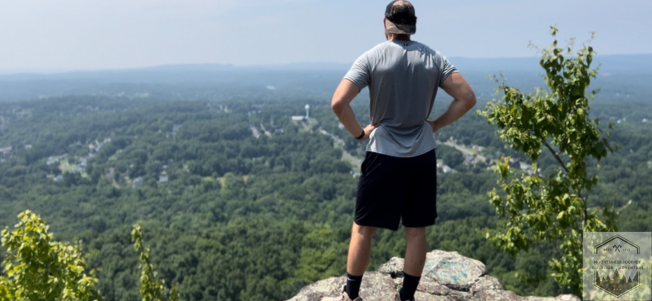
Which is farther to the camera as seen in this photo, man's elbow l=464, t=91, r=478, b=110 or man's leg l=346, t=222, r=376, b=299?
man's leg l=346, t=222, r=376, b=299

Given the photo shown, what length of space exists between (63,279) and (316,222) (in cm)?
8140

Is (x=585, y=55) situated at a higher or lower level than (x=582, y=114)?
higher

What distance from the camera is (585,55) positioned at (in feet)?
21.0

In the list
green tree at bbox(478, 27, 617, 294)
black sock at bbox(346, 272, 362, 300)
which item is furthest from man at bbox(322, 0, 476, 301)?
green tree at bbox(478, 27, 617, 294)

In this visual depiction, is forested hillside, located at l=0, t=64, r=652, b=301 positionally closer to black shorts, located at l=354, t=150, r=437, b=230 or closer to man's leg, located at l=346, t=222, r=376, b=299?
black shorts, located at l=354, t=150, r=437, b=230

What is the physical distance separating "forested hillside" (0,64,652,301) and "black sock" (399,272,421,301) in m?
0.97

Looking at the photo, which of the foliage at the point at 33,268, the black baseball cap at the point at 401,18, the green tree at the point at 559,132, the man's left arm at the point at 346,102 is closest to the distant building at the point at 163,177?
the foliage at the point at 33,268

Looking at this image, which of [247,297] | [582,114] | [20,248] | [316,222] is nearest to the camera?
[582,114]

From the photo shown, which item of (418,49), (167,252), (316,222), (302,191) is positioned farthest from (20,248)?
(302,191)

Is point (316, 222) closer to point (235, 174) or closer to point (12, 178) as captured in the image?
point (235, 174)

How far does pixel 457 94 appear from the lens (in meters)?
3.94

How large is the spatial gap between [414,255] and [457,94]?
5.12 feet

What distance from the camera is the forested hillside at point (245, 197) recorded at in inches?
1977

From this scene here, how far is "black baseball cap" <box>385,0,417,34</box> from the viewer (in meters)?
3.73
